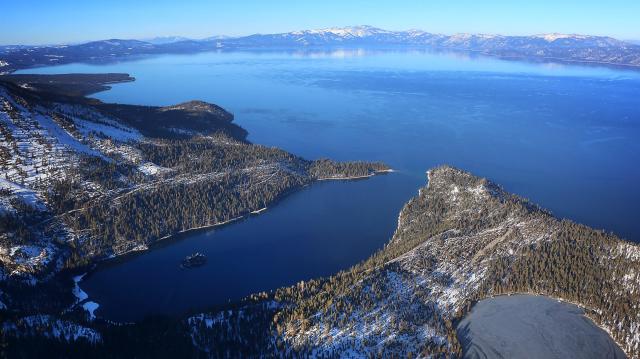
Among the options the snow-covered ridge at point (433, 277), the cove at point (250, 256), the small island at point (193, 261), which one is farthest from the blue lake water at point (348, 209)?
the snow-covered ridge at point (433, 277)

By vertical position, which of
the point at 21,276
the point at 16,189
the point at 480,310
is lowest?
the point at 480,310

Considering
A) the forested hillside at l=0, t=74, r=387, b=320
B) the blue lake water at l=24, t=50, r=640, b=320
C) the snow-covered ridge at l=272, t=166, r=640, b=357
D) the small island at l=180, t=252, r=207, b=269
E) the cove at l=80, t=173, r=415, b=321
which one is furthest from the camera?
the small island at l=180, t=252, r=207, b=269

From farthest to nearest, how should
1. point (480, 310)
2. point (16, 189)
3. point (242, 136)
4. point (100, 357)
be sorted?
point (242, 136) → point (16, 189) → point (480, 310) → point (100, 357)

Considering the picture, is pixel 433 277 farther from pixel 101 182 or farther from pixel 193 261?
pixel 101 182

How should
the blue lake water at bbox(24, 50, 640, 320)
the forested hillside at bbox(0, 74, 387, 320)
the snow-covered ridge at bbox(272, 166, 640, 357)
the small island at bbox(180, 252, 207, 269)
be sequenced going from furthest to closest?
the small island at bbox(180, 252, 207, 269) < the forested hillside at bbox(0, 74, 387, 320) < the blue lake water at bbox(24, 50, 640, 320) < the snow-covered ridge at bbox(272, 166, 640, 357)

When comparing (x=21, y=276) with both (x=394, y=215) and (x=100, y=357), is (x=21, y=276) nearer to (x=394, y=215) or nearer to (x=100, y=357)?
(x=100, y=357)

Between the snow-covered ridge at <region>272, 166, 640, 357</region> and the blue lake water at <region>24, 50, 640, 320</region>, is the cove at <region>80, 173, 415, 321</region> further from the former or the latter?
the snow-covered ridge at <region>272, 166, 640, 357</region>

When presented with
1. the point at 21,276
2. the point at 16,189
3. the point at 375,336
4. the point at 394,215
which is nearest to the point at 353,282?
the point at 375,336

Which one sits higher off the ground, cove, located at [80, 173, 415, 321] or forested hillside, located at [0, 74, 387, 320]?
forested hillside, located at [0, 74, 387, 320]

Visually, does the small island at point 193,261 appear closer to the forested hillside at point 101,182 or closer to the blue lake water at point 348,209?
the blue lake water at point 348,209

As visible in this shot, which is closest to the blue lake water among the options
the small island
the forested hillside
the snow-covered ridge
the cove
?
the cove

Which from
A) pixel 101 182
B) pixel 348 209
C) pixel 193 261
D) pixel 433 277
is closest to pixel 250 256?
pixel 193 261
